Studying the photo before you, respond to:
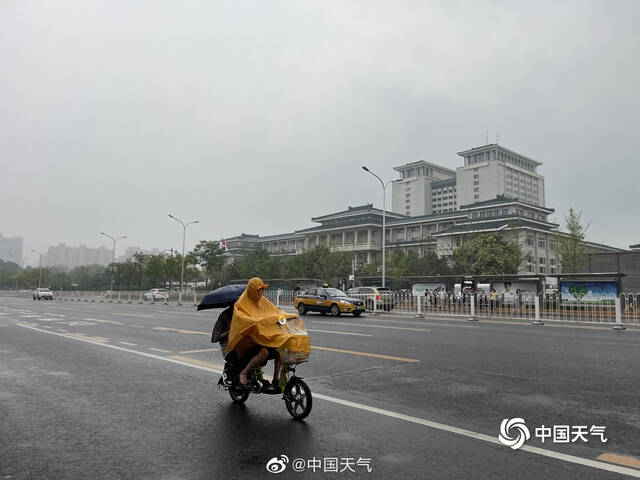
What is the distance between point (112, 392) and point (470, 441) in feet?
15.1

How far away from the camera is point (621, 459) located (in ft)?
12.5

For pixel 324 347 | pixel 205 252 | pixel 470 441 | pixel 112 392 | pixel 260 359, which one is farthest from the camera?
pixel 205 252

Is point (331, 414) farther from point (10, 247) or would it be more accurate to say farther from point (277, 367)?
point (10, 247)

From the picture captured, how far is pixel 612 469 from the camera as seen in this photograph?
3.60 meters

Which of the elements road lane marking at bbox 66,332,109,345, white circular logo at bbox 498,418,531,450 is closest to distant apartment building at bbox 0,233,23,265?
road lane marking at bbox 66,332,109,345

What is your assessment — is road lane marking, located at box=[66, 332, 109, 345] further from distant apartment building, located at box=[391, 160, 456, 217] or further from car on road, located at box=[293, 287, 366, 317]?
distant apartment building, located at box=[391, 160, 456, 217]

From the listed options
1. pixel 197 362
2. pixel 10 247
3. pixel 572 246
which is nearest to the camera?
pixel 197 362

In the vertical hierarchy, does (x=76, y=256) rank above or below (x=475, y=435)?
above

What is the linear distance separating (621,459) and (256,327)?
133 inches

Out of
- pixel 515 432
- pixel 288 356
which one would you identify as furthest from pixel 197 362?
pixel 515 432

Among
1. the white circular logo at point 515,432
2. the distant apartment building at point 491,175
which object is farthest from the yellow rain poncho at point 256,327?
the distant apartment building at point 491,175

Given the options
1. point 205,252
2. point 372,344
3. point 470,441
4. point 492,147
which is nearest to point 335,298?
point 372,344

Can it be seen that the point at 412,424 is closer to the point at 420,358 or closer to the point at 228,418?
the point at 228,418

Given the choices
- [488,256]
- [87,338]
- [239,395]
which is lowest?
[87,338]
